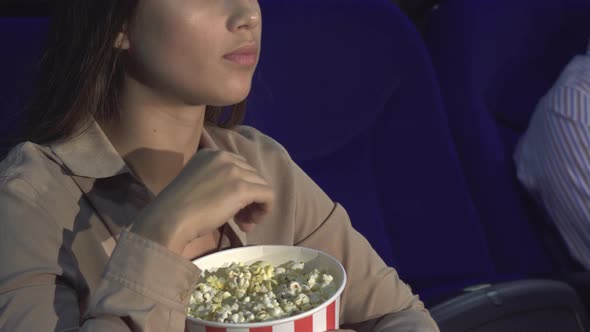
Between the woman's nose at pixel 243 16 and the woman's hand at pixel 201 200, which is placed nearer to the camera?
the woman's hand at pixel 201 200

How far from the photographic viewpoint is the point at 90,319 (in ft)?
2.69

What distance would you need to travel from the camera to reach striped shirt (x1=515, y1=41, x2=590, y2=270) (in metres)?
1.77

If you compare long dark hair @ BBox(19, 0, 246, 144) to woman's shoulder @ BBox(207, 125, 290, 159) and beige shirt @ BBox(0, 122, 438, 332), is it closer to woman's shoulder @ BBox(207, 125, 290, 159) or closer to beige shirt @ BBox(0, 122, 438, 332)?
beige shirt @ BBox(0, 122, 438, 332)

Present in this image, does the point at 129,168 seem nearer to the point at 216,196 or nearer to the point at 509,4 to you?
the point at 216,196

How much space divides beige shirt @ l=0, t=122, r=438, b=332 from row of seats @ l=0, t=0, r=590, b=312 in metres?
0.30

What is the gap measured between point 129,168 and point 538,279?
0.73 metres

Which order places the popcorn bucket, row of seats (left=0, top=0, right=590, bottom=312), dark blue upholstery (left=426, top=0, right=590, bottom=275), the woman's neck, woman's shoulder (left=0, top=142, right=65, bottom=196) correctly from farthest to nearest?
dark blue upholstery (left=426, top=0, right=590, bottom=275)
row of seats (left=0, top=0, right=590, bottom=312)
the woman's neck
woman's shoulder (left=0, top=142, right=65, bottom=196)
the popcorn bucket

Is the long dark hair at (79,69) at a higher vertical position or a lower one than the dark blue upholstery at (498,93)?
higher

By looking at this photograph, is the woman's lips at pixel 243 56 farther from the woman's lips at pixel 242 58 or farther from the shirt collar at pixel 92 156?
the shirt collar at pixel 92 156

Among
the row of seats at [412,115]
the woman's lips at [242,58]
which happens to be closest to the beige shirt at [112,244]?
the woman's lips at [242,58]

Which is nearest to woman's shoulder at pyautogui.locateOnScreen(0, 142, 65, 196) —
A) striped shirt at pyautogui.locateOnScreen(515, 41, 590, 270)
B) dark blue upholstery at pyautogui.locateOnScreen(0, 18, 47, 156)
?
dark blue upholstery at pyautogui.locateOnScreen(0, 18, 47, 156)

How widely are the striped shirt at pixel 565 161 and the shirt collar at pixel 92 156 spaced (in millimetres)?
932

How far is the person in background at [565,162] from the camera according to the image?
177cm

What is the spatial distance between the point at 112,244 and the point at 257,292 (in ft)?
0.84
